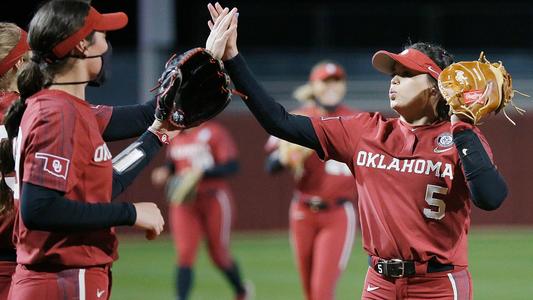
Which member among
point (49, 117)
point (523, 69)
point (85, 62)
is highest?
point (523, 69)

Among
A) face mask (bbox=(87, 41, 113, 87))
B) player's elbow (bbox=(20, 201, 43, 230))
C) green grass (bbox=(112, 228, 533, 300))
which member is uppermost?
face mask (bbox=(87, 41, 113, 87))

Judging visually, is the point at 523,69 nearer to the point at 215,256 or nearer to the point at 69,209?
the point at 215,256

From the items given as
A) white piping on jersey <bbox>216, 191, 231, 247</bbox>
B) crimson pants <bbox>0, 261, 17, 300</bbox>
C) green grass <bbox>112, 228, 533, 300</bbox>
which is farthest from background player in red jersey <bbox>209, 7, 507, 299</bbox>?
green grass <bbox>112, 228, 533, 300</bbox>

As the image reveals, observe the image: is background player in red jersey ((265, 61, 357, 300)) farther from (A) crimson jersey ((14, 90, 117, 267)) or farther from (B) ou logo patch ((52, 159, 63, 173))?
(B) ou logo patch ((52, 159, 63, 173))

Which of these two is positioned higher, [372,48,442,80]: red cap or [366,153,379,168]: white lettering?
[372,48,442,80]: red cap

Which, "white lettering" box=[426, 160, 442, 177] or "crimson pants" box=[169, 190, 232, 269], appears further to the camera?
"crimson pants" box=[169, 190, 232, 269]

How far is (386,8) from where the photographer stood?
1877 cm

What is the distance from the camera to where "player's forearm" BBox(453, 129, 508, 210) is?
11.9ft

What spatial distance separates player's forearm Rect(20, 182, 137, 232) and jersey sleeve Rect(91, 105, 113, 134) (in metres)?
0.60

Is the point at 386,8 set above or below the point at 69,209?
above

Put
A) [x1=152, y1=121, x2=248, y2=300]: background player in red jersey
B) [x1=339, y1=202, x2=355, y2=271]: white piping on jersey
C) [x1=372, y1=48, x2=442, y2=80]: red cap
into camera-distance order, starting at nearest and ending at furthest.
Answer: [x1=372, y1=48, x2=442, y2=80]: red cap
[x1=339, y1=202, x2=355, y2=271]: white piping on jersey
[x1=152, y1=121, x2=248, y2=300]: background player in red jersey

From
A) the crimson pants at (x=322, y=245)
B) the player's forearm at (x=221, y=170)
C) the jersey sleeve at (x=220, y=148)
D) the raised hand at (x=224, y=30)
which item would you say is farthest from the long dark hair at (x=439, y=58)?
the jersey sleeve at (x=220, y=148)

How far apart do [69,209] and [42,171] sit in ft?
0.51

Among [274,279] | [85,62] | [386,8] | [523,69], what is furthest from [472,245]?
[85,62]
